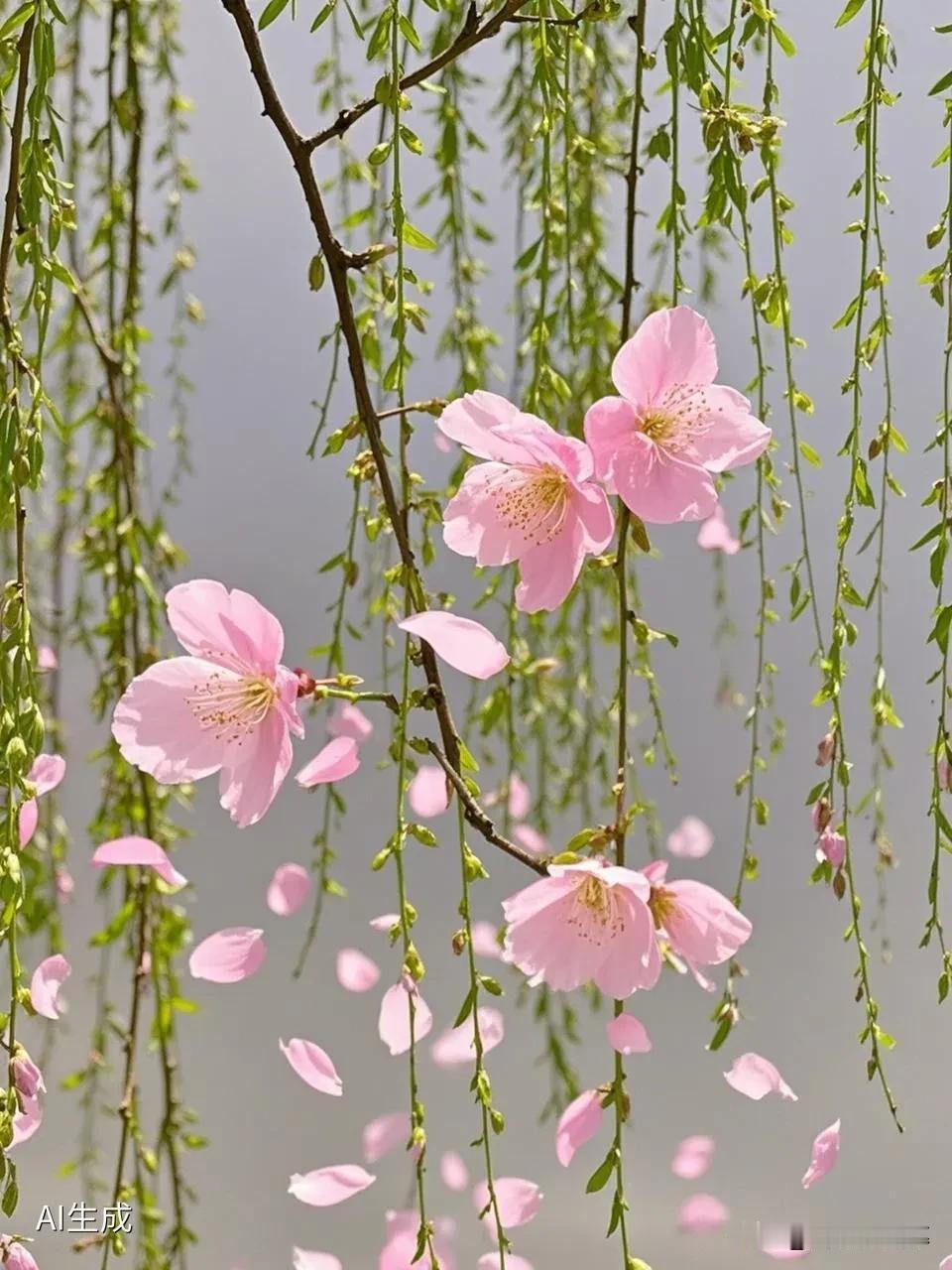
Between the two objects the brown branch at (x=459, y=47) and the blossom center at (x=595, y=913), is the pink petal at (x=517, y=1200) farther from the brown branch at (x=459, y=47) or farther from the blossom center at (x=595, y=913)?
the brown branch at (x=459, y=47)

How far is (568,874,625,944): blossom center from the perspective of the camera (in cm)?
71

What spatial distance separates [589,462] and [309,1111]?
4.48 ft

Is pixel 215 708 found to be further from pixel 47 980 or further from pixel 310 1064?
pixel 310 1064

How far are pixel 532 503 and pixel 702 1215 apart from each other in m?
1.21

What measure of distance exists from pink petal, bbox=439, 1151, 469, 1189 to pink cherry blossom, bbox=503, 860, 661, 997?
1.11 m

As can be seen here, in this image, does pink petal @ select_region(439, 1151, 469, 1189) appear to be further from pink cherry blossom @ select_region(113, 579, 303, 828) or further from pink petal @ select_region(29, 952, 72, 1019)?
pink cherry blossom @ select_region(113, 579, 303, 828)

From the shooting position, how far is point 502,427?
0.65 meters

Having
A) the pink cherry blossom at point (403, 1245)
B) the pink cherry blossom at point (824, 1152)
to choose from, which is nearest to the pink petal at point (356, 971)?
the pink cherry blossom at point (403, 1245)

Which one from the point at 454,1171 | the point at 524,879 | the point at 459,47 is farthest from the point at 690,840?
the point at 459,47

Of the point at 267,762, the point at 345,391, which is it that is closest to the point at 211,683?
the point at 267,762

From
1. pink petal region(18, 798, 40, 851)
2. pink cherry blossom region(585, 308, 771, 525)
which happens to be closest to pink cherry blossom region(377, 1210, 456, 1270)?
pink petal region(18, 798, 40, 851)

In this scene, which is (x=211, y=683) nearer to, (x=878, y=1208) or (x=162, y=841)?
(x=162, y=841)

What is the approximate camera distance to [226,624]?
0.71 m

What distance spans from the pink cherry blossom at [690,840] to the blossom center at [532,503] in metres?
1.08
